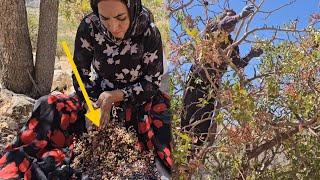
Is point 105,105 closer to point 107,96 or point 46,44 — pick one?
point 107,96

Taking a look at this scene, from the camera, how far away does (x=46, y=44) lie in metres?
5.02

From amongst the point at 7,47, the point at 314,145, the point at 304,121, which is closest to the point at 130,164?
the point at 304,121

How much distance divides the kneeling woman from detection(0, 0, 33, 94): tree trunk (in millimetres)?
2519

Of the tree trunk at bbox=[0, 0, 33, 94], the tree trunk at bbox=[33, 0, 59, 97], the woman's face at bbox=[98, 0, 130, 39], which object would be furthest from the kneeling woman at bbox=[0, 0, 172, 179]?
the tree trunk at bbox=[33, 0, 59, 97]

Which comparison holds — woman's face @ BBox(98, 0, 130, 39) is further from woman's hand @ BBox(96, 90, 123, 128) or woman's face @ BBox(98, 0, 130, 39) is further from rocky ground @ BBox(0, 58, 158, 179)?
rocky ground @ BBox(0, 58, 158, 179)

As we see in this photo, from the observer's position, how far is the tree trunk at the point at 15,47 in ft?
15.1

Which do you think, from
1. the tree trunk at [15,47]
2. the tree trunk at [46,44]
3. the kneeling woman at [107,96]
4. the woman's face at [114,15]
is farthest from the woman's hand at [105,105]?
the tree trunk at [46,44]

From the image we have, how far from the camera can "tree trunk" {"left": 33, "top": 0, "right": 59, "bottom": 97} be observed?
495cm

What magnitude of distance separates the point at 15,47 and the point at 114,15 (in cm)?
285

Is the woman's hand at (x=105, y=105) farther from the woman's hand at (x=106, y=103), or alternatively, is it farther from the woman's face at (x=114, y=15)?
the woman's face at (x=114, y=15)

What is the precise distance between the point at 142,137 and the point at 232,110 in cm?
43

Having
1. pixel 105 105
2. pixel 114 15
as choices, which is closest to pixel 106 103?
pixel 105 105

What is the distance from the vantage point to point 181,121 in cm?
276

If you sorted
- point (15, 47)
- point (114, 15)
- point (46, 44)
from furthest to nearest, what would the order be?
1. point (46, 44)
2. point (15, 47)
3. point (114, 15)
